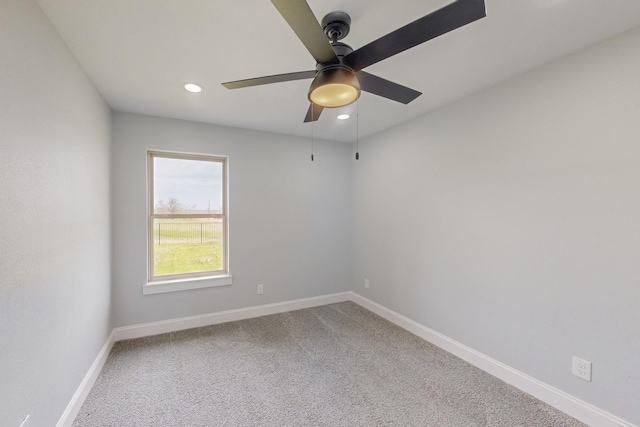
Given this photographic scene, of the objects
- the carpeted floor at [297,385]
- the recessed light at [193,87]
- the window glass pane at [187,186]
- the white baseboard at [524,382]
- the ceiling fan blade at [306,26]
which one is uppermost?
the recessed light at [193,87]

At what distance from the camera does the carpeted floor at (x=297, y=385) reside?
1804 millimetres

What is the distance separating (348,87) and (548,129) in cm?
163

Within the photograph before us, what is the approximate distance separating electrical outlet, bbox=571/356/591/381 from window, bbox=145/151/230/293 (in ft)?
11.1

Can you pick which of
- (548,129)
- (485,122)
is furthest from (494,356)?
(485,122)

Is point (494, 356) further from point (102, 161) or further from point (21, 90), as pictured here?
point (102, 161)

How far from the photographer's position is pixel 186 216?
3275mm

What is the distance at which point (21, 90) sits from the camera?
128cm

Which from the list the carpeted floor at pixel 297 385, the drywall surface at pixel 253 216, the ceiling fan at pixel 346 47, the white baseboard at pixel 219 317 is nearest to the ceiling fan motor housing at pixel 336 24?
the ceiling fan at pixel 346 47

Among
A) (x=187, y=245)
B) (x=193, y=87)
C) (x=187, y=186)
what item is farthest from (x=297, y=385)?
(x=193, y=87)

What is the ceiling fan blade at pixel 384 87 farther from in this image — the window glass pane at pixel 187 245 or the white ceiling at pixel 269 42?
the window glass pane at pixel 187 245

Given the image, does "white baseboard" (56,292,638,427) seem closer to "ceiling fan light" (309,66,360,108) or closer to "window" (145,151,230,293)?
"window" (145,151,230,293)

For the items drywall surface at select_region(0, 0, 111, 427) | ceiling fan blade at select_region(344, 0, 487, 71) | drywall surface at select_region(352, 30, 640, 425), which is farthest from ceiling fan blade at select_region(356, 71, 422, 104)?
drywall surface at select_region(0, 0, 111, 427)

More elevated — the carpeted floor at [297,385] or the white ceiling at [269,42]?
the white ceiling at [269,42]

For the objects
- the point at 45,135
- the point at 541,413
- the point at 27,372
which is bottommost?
the point at 541,413
